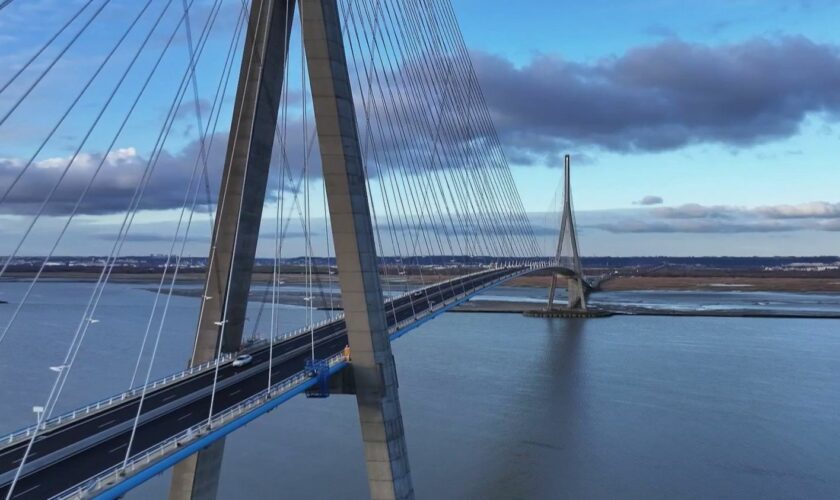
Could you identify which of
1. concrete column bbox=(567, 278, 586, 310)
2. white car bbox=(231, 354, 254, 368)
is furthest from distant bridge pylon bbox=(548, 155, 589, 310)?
white car bbox=(231, 354, 254, 368)

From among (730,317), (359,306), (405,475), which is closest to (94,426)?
(359,306)

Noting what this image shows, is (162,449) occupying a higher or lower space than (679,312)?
higher

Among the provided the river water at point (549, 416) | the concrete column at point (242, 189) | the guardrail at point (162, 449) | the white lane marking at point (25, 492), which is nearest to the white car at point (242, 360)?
the concrete column at point (242, 189)

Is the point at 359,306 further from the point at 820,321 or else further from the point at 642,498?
the point at 820,321

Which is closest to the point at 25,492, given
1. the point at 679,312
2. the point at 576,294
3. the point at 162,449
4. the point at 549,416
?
the point at 162,449

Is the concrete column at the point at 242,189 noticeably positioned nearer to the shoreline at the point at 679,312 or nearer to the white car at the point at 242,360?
the white car at the point at 242,360

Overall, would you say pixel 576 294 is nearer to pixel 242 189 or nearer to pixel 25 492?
pixel 242 189
